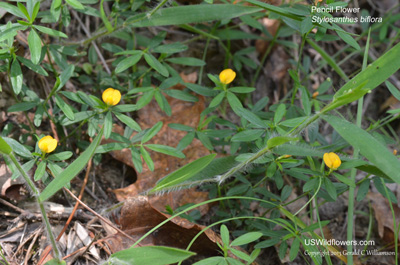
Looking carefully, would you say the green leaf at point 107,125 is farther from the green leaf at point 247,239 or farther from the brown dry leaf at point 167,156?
the green leaf at point 247,239

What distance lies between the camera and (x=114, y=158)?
289 cm

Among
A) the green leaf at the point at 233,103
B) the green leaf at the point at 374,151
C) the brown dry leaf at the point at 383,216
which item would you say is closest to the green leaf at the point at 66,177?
the green leaf at the point at 233,103

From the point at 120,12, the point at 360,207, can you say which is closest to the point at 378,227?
the point at 360,207

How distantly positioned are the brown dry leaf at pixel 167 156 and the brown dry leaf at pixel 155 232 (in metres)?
0.29

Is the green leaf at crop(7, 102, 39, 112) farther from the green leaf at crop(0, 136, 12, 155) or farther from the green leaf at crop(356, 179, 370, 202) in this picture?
the green leaf at crop(356, 179, 370, 202)

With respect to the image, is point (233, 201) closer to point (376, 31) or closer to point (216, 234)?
point (216, 234)

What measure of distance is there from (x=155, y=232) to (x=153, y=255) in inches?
28.3

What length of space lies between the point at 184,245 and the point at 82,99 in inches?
42.5

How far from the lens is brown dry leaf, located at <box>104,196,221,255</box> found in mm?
2309

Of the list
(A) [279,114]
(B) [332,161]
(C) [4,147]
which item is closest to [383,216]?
(B) [332,161]

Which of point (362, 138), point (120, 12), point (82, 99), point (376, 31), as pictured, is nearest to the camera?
point (362, 138)

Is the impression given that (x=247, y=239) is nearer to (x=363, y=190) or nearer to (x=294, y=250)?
(x=294, y=250)

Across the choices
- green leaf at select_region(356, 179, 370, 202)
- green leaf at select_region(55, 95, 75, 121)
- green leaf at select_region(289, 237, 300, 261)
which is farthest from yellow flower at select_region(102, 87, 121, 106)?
green leaf at select_region(356, 179, 370, 202)

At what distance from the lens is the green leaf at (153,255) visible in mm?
1665
